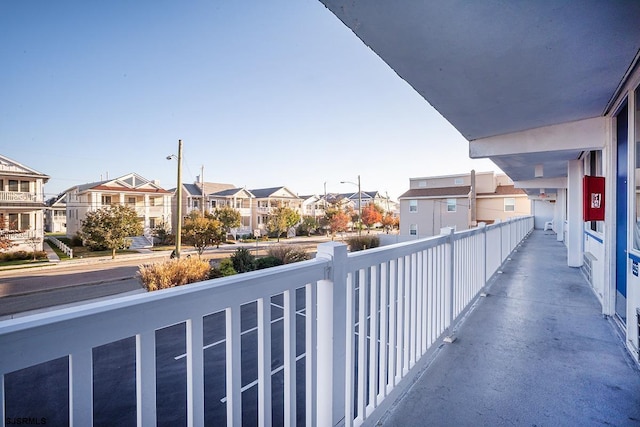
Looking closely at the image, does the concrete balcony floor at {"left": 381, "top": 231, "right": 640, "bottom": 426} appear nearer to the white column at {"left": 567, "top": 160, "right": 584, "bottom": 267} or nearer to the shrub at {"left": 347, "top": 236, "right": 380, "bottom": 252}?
the white column at {"left": 567, "top": 160, "right": 584, "bottom": 267}

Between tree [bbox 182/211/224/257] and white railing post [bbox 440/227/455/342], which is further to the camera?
tree [bbox 182/211/224/257]

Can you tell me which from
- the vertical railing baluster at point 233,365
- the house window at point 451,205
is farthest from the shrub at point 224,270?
the house window at point 451,205

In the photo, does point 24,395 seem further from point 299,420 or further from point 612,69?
point 612,69

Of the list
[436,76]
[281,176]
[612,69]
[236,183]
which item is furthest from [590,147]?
[281,176]

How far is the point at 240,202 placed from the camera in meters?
35.1

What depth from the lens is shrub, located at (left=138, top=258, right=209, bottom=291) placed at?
8227 mm

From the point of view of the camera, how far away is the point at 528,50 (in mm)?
2260

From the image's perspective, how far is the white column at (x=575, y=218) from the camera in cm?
650

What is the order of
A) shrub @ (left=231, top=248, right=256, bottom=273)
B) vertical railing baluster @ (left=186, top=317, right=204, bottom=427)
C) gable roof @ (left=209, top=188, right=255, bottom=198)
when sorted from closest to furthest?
vertical railing baluster @ (left=186, top=317, right=204, bottom=427) < shrub @ (left=231, top=248, right=256, bottom=273) < gable roof @ (left=209, top=188, right=255, bottom=198)

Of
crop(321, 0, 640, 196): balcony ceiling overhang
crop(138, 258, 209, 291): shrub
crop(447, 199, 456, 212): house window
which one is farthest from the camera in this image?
crop(447, 199, 456, 212): house window

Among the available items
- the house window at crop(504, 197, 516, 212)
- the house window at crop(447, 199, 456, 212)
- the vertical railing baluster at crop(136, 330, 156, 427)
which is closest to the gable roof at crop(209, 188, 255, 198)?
Answer: the house window at crop(447, 199, 456, 212)

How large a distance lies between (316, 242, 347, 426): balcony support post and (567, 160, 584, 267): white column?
737cm

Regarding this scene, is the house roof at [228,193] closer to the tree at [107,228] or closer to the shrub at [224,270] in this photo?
the tree at [107,228]

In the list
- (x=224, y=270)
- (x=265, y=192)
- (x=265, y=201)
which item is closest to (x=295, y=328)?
(x=224, y=270)
